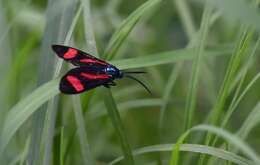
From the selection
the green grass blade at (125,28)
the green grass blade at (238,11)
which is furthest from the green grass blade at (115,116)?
the green grass blade at (238,11)

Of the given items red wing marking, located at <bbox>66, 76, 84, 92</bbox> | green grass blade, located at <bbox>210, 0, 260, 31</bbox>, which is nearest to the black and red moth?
red wing marking, located at <bbox>66, 76, 84, 92</bbox>

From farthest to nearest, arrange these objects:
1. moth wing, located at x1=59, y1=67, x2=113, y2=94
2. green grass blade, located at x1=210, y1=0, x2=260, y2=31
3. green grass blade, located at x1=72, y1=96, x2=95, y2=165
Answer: green grass blade, located at x1=72, y1=96, x2=95, y2=165 < moth wing, located at x1=59, y1=67, x2=113, y2=94 < green grass blade, located at x1=210, y1=0, x2=260, y2=31

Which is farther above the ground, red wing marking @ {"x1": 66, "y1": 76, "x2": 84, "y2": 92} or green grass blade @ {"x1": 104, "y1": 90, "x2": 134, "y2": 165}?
red wing marking @ {"x1": 66, "y1": 76, "x2": 84, "y2": 92}

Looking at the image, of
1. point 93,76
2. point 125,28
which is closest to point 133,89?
point 125,28

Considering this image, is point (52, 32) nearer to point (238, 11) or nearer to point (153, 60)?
point (153, 60)

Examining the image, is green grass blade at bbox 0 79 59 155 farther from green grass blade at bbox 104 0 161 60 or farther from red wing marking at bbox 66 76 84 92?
green grass blade at bbox 104 0 161 60

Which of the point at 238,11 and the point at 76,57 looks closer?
the point at 238,11

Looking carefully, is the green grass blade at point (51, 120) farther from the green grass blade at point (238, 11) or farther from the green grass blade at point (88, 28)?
the green grass blade at point (238, 11)

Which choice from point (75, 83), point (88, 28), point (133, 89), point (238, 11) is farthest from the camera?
point (133, 89)

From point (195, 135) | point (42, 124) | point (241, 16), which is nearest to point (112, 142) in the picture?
point (195, 135)
